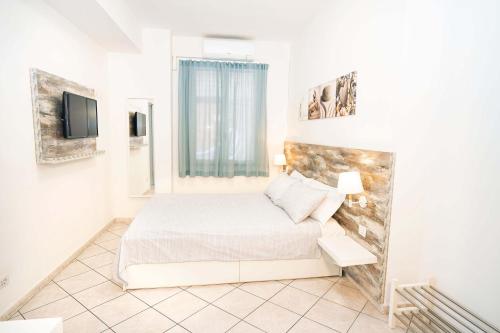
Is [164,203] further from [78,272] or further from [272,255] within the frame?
[272,255]

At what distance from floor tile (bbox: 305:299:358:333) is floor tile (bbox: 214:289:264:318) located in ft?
1.39

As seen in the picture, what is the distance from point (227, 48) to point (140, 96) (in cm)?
145

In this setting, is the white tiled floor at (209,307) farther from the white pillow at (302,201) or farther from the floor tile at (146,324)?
the white pillow at (302,201)

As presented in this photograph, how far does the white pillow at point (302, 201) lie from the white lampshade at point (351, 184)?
0.37 meters

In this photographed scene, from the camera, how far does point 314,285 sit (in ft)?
7.96

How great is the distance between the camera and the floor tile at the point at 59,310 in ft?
6.51

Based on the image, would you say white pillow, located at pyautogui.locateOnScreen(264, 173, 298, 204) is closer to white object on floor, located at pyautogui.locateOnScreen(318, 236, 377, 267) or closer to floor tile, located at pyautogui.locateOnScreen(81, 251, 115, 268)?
white object on floor, located at pyautogui.locateOnScreen(318, 236, 377, 267)

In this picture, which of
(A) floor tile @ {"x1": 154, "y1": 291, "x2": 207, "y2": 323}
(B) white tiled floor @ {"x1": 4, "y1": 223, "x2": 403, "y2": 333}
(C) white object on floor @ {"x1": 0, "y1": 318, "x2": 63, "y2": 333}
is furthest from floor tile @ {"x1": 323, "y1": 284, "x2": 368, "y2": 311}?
(C) white object on floor @ {"x1": 0, "y1": 318, "x2": 63, "y2": 333}

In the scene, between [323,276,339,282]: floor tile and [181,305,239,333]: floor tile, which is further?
[323,276,339,282]: floor tile

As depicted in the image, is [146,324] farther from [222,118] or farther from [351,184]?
[222,118]

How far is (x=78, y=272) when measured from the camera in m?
2.61

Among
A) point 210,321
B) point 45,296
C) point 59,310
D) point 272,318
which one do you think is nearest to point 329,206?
point 272,318

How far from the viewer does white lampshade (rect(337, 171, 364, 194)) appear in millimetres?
2145

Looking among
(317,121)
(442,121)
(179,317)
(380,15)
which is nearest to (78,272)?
(179,317)
